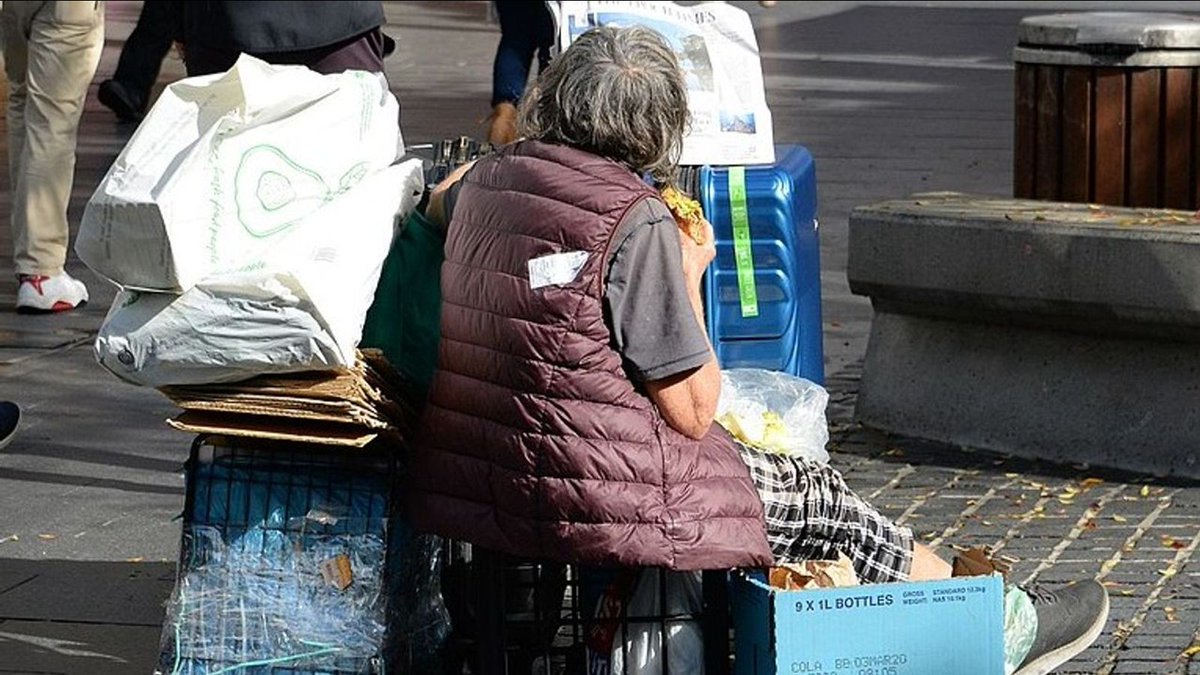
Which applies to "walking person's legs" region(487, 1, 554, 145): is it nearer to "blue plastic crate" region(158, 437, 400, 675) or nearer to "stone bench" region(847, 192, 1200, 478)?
"stone bench" region(847, 192, 1200, 478)

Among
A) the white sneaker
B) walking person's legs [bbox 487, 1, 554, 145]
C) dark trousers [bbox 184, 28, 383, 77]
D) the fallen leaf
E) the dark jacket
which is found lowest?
the fallen leaf

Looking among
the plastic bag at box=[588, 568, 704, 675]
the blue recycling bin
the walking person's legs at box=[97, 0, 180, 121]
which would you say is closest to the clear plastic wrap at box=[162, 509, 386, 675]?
the plastic bag at box=[588, 568, 704, 675]

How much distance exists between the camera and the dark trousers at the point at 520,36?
26.7 ft

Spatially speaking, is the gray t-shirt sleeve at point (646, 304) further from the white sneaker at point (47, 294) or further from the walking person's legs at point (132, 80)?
the walking person's legs at point (132, 80)

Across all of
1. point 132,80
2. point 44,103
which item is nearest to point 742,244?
point 44,103

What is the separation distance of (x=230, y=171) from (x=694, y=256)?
842mm

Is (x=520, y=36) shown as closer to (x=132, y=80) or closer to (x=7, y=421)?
(x=7, y=421)

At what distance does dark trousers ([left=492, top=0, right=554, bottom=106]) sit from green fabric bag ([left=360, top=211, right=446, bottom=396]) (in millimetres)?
3970

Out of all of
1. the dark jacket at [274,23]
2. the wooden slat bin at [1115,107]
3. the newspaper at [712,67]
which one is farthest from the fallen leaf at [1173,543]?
the dark jacket at [274,23]

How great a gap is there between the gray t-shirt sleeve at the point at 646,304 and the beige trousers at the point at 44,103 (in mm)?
4105

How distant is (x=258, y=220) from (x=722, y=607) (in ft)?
3.57

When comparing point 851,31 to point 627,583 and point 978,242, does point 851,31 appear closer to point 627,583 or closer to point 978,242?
point 978,242

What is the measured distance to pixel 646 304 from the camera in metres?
3.73

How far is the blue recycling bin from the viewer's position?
486 cm
